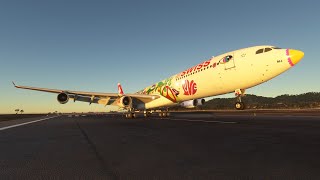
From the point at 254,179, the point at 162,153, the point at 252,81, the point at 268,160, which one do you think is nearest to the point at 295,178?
the point at 254,179

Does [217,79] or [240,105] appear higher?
[217,79]

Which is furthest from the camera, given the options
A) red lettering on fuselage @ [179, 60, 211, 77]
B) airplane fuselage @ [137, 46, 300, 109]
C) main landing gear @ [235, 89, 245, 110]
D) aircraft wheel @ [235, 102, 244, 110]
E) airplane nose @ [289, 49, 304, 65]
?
red lettering on fuselage @ [179, 60, 211, 77]

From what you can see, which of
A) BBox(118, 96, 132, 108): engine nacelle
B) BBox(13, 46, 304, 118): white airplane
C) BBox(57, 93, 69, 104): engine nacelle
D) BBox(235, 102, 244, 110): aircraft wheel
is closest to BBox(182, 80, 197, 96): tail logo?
BBox(13, 46, 304, 118): white airplane

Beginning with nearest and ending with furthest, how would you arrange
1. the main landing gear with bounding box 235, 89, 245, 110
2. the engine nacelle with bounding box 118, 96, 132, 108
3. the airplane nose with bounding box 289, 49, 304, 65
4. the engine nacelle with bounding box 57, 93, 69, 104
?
the airplane nose with bounding box 289, 49, 304, 65, the main landing gear with bounding box 235, 89, 245, 110, the engine nacelle with bounding box 118, 96, 132, 108, the engine nacelle with bounding box 57, 93, 69, 104

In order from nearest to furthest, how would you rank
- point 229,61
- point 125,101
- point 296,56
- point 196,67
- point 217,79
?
point 296,56, point 229,61, point 217,79, point 196,67, point 125,101

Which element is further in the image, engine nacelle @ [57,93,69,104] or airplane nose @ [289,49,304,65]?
engine nacelle @ [57,93,69,104]

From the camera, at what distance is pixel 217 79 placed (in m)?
20.9

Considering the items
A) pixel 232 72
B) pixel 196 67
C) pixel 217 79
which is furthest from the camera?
pixel 196 67

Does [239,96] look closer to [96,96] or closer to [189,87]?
[189,87]

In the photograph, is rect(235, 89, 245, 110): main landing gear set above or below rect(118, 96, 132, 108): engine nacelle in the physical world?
below

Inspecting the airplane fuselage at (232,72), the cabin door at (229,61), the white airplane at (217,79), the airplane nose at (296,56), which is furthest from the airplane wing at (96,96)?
the airplane nose at (296,56)

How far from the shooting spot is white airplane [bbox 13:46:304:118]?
17703mm

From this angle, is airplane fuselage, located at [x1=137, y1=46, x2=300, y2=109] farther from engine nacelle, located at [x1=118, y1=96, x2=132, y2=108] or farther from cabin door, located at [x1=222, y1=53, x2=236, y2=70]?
engine nacelle, located at [x1=118, y1=96, x2=132, y2=108]

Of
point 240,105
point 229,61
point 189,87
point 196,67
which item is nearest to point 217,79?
point 229,61
